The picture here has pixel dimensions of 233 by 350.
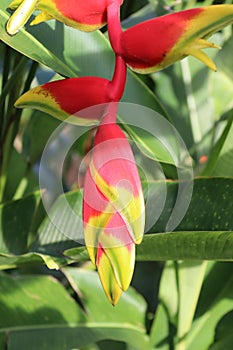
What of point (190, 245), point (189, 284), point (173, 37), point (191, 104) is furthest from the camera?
point (191, 104)

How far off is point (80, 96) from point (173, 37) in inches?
3.0

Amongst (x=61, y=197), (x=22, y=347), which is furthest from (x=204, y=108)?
(x=22, y=347)

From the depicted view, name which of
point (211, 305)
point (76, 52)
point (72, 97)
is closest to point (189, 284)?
point (211, 305)

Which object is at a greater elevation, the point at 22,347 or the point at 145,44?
the point at 145,44

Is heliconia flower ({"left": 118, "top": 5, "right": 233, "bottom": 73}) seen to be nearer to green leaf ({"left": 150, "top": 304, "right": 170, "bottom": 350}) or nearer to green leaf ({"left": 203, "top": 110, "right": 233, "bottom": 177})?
green leaf ({"left": 203, "top": 110, "right": 233, "bottom": 177})

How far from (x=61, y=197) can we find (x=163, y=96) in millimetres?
277

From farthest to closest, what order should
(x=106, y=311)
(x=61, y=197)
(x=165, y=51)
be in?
(x=106, y=311), (x=61, y=197), (x=165, y=51)

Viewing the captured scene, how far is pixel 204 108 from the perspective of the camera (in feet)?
3.26

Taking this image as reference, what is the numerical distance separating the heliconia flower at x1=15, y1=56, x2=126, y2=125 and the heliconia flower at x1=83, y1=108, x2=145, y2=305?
29 millimetres

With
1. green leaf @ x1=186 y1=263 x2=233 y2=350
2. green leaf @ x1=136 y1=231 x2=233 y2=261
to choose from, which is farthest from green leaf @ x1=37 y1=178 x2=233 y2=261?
green leaf @ x1=186 y1=263 x2=233 y2=350

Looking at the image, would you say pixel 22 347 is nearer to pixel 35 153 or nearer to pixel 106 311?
pixel 106 311

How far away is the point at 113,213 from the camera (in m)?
0.42

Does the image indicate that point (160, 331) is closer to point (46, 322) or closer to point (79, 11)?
point (46, 322)

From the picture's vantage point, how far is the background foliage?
0.71 metres
